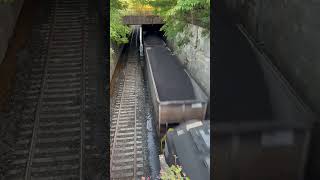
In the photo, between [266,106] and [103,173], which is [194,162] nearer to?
[103,173]

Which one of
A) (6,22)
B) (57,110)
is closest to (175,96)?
(57,110)

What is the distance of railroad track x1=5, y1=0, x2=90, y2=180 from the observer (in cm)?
615

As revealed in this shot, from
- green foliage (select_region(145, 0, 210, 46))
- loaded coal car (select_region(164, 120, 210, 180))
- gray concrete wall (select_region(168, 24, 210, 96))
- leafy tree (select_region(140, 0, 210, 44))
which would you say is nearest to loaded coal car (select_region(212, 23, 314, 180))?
loaded coal car (select_region(164, 120, 210, 180))

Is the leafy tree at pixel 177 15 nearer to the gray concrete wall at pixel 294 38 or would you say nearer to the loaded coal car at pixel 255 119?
the loaded coal car at pixel 255 119

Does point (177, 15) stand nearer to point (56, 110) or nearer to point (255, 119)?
point (56, 110)

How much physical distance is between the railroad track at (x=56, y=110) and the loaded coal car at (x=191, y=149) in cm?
288

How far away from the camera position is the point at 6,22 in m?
8.49

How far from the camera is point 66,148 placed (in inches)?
255

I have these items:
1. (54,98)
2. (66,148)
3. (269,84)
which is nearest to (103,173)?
(66,148)

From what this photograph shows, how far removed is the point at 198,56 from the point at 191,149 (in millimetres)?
6850

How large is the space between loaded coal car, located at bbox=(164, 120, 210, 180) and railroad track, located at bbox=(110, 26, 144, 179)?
1.39 m

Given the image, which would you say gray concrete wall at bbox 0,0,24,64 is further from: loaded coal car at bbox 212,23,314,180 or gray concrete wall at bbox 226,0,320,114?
gray concrete wall at bbox 226,0,320,114

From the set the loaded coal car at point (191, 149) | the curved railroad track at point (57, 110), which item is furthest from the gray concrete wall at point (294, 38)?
the curved railroad track at point (57, 110)

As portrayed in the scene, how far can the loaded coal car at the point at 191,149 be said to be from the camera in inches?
305
